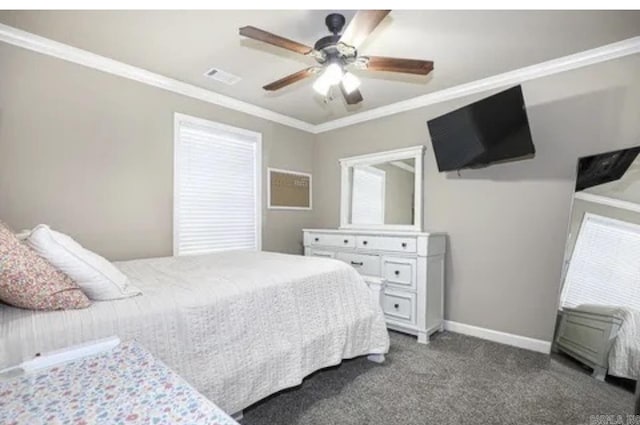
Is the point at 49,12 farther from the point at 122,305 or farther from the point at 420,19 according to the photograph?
the point at 420,19

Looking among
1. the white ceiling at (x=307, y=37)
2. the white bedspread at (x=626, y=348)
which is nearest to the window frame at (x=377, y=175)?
the white ceiling at (x=307, y=37)

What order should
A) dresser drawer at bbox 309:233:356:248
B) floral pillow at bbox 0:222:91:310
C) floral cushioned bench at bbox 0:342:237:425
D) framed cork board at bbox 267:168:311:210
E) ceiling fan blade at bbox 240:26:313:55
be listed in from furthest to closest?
framed cork board at bbox 267:168:311:210
dresser drawer at bbox 309:233:356:248
ceiling fan blade at bbox 240:26:313:55
floral pillow at bbox 0:222:91:310
floral cushioned bench at bbox 0:342:237:425

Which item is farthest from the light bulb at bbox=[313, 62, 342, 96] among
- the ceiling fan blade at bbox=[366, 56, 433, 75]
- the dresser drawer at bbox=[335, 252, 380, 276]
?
the dresser drawer at bbox=[335, 252, 380, 276]

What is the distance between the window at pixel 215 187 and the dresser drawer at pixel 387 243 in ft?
4.08

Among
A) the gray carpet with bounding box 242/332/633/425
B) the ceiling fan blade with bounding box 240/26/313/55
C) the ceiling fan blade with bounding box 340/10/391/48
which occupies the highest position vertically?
the ceiling fan blade with bounding box 340/10/391/48

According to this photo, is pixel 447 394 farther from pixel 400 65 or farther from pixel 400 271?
pixel 400 65

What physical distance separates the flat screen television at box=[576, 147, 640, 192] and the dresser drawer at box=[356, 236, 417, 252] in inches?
51.3

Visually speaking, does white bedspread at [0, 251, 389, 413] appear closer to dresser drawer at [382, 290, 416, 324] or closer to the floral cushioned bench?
the floral cushioned bench

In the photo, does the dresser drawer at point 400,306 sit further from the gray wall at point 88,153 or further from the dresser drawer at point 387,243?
the gray wall at point 88,153

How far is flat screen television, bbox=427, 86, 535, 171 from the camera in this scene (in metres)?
2.53

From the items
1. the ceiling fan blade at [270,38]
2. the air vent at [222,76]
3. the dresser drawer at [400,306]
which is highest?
the air vent at [222,76]

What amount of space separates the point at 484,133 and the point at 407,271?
4.44ft

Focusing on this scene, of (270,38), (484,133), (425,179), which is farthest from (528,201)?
(270,38)

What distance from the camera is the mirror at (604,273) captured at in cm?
190
